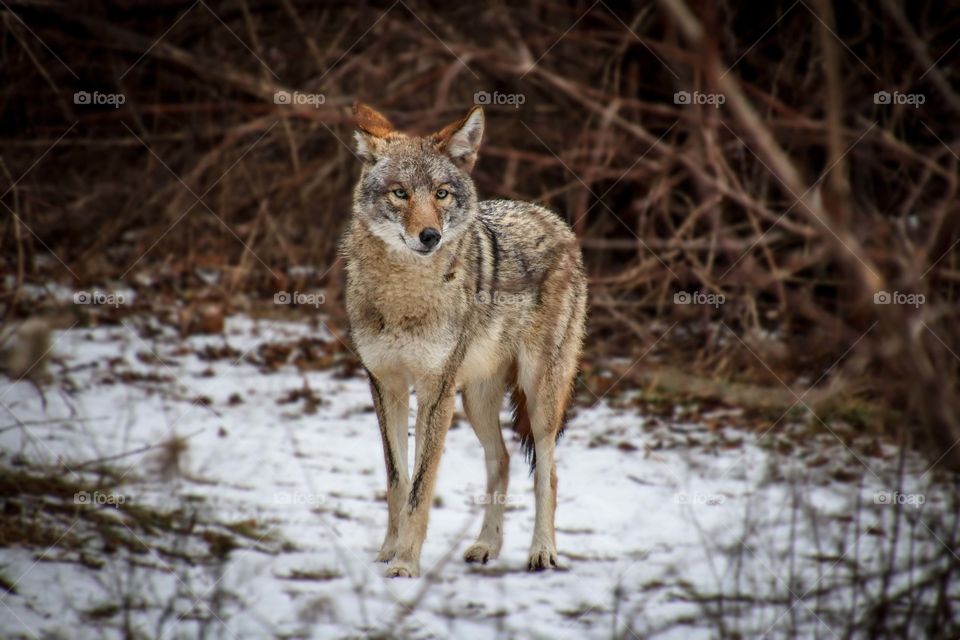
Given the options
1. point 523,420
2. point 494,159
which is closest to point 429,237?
point 523,420

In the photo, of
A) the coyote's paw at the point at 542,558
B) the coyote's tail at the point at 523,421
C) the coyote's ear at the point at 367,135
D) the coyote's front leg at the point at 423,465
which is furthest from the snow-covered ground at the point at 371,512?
the coyote's ear at the point at 367,135

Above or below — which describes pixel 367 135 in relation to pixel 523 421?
above

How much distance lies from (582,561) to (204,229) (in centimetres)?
677

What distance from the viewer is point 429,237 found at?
4.41 metres

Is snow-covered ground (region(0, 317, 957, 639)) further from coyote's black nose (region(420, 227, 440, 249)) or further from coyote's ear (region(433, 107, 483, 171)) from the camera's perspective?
coyote's ear (region(433, 107, 483, 171))

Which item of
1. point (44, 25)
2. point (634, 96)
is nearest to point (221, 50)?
point (44, 25)

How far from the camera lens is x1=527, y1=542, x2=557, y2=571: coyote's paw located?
4.77 metres

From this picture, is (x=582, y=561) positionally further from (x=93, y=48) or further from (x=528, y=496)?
(x=93, y=48)

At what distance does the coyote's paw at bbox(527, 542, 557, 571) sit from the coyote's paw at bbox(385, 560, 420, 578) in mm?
590

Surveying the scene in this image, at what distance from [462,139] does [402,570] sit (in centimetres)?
209

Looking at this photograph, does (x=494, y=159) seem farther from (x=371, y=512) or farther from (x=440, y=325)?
(x=440, y=325)

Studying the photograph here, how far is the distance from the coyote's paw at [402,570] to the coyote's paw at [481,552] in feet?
1.38

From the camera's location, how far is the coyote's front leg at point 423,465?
459 cm

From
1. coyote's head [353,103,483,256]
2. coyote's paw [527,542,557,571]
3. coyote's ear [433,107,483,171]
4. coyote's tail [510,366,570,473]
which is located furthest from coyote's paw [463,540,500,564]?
coyote's ear [433,107,483,171]
